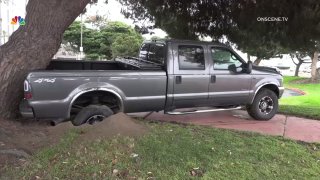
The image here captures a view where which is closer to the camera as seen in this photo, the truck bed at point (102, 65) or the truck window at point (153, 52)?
the truck bed at point (102, 65)

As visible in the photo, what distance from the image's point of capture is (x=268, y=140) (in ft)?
23.0

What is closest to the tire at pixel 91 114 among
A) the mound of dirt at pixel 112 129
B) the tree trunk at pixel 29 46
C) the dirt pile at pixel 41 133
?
the dirt pile at pixel 41 133

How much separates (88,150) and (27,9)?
274 cm

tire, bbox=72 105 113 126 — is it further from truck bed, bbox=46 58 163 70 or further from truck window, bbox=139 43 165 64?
truck window, bbox=139 43 165 64

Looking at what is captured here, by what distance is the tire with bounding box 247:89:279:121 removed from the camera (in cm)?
952

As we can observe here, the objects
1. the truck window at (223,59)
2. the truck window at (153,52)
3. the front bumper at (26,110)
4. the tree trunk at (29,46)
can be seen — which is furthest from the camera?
the truck window at (223,59)

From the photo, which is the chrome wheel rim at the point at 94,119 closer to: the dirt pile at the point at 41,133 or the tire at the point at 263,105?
the dirt pile at the point at 41,133

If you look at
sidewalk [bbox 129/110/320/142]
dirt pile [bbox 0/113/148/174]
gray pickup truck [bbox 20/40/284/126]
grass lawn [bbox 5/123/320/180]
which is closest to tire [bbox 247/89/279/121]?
gray pickup truck [bbox 20/40/284/126]

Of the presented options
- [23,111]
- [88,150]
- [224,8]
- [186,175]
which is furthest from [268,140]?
[224,8]

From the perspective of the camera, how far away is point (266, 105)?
9680mm

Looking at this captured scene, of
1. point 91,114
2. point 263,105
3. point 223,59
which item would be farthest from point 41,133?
point 263,105

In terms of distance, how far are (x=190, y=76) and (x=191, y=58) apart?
0.43m

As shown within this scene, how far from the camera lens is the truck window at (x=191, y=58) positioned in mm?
8539

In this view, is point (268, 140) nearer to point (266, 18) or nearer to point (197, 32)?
point (266, 18)
